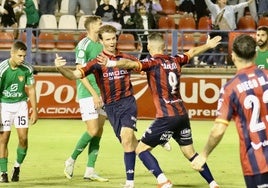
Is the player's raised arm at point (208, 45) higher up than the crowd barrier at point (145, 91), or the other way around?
the player's raised arm at point (208, 45)

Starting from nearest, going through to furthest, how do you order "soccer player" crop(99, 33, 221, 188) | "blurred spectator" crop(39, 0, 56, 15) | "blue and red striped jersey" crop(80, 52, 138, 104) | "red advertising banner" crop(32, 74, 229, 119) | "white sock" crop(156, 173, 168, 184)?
"white sock" crop(156, 173, 168, 184) < "soccer player" crop(99, 33, 221, 188) < "blue and red striped jersey" crop(80, 52, 138, 104) < "red advertising banner" crop(32, 74, 229, 119) < "blurred spectator" crop(39, 0, 56, 15)

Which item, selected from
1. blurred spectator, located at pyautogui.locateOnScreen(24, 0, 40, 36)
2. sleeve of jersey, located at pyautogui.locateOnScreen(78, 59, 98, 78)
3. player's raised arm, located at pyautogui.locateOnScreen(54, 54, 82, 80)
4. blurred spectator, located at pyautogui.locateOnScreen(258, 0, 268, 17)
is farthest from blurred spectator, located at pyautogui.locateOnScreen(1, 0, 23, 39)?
player's raised arm, located at pyautogui.locateOnScreen(54, 54, 82, 80)

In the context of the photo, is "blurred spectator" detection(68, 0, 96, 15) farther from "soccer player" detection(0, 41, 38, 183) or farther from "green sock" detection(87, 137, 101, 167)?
"soccer player" detection(0, 41, 38, 183)

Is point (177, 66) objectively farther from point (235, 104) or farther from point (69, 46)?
point (69, 46)

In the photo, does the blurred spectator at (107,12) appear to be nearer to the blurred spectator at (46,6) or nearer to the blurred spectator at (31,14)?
the blurred spectator at (31,14)

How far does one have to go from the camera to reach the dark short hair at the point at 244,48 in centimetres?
790

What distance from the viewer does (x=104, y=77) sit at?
12258 millimetres

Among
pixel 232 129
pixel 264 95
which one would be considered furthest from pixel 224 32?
pixel 264 95

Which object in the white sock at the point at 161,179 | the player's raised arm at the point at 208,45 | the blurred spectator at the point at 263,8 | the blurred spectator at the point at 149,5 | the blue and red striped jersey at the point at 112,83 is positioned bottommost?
the white sock at the point at 161,179

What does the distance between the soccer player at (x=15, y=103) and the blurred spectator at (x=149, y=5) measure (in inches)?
402

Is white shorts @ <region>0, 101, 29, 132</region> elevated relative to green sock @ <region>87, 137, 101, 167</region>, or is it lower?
elevated

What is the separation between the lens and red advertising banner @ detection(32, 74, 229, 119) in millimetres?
21688

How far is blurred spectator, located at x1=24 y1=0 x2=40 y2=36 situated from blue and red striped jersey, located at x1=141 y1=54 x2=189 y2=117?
11928 mm

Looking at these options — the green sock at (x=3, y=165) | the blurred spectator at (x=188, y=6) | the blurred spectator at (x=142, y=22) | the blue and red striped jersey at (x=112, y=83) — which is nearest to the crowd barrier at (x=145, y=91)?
the blurred spectator at (x=142, y=22)
